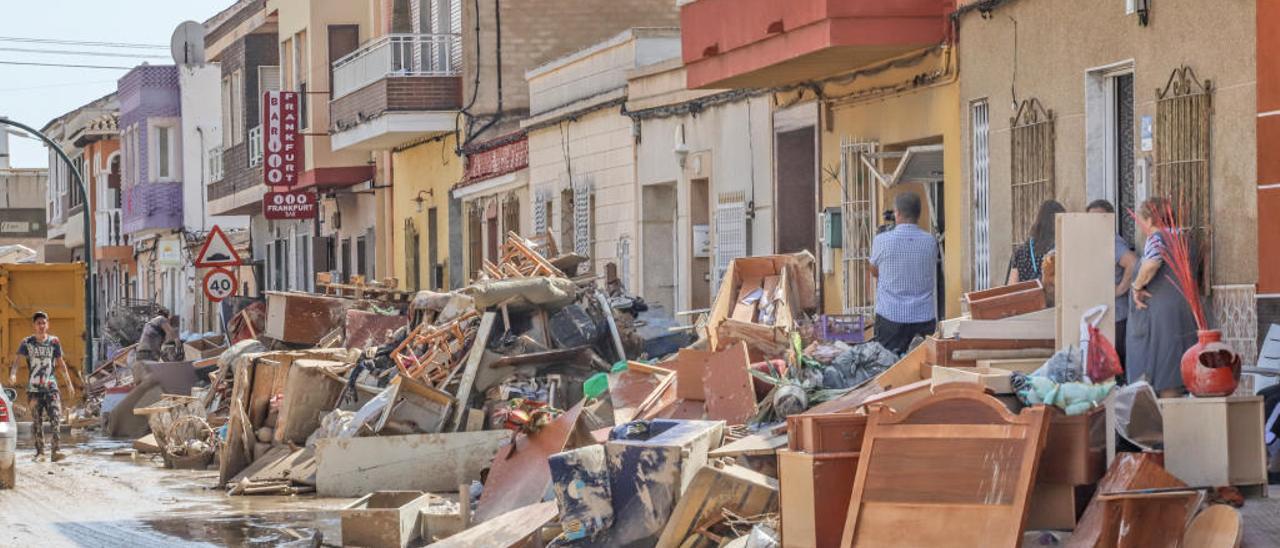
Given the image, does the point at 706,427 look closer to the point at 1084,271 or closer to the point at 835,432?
the point at 835,432

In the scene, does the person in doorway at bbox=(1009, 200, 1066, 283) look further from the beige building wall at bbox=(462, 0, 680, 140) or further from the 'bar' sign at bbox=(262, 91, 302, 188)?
the 'bar' sign at bbox=(262, 91, 302, 188)

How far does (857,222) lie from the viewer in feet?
64.5

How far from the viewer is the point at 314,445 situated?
61.4ft

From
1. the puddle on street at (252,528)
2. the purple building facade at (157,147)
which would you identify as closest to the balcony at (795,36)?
the puddle on street at (252,528)

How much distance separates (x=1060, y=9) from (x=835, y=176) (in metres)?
4.85

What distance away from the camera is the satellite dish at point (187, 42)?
5688cm

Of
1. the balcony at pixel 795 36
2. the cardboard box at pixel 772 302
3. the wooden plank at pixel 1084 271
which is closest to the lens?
the wooden plank at pixel 1084 271

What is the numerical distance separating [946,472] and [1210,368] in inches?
54.7

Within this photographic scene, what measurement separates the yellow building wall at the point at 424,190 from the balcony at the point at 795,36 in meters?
12.2

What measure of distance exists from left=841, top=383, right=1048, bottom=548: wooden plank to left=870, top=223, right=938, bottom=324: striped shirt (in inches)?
214

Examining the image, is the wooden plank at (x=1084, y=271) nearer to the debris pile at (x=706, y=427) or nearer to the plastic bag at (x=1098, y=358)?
the debris pile at (x=706, y=427)

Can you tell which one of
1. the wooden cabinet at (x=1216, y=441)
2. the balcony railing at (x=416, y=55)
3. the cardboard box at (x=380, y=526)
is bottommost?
the cardboard box at (x=380, y=526)

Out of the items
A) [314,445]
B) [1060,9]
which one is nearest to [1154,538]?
[1060,9]

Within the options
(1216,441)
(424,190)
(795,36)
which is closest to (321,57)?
(424,190)
